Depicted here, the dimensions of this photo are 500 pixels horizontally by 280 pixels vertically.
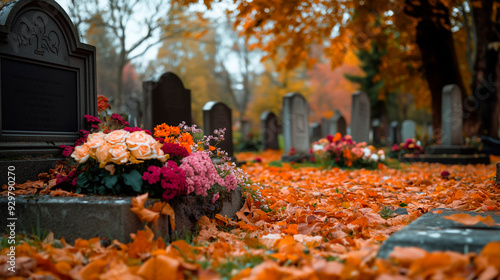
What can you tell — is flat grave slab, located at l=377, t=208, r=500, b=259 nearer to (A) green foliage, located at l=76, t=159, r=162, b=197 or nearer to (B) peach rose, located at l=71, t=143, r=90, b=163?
(A) green foliage, located at l=76, t=159, r=162, b=197

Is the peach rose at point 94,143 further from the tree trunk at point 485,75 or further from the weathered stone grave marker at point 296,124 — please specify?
the tree trunk at point 485,75

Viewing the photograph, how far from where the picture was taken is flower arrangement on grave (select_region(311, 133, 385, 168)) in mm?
7946

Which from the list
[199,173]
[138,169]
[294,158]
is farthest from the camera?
[294,158]

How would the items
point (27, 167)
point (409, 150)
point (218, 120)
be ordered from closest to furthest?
point (27, 167)
point (218, 120)
point (409, 150)

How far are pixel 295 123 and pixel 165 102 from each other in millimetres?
4566

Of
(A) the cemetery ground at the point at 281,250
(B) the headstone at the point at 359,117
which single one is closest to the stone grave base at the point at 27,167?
(A) the cemetery ground at the point at 281,250

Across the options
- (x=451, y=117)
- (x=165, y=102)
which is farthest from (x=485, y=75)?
(x=165, y=102)

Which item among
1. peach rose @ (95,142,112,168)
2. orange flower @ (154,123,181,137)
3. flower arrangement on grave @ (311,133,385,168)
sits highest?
Result: orange flower @ (154,123,181,137)

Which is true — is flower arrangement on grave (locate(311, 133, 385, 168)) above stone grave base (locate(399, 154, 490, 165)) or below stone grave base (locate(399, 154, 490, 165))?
above

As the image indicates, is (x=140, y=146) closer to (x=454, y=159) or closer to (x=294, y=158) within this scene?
(x=294, y=158)

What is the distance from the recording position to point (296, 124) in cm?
1043

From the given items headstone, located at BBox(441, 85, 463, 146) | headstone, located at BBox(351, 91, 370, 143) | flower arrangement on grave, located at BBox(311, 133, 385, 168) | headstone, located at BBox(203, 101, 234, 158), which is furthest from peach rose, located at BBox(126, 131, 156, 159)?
headstone, located at BBox(441, 85, 463, 146)

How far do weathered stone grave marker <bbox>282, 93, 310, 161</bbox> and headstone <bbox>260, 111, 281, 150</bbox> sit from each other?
4934 millimetres

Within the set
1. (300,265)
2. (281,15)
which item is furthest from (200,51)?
(300,265)
